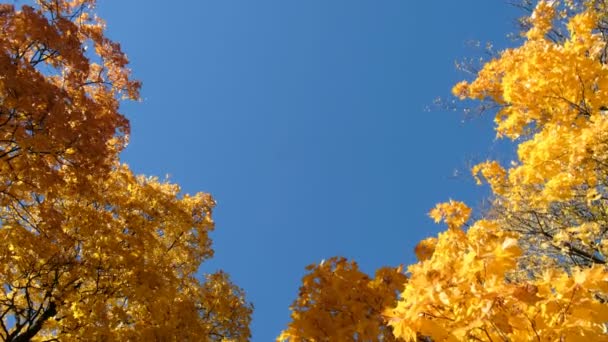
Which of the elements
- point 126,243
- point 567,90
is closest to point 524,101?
point 567,90

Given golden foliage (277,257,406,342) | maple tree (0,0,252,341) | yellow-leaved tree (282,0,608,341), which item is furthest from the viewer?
maple tree (0,0,252,341)

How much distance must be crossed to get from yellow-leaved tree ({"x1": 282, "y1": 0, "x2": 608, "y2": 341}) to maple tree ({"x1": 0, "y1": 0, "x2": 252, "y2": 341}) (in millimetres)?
4586

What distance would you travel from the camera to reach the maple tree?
5.93m

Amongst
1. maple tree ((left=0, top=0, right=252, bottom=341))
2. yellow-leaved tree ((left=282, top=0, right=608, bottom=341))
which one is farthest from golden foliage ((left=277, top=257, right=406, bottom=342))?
maple tree ((left=0, top=0, right=252, bottom=341))

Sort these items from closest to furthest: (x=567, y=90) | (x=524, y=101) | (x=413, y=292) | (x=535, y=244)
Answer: (x=413, y=292)
(x=567, y=90)
(x=524, y=101)
(x=535, y=244)

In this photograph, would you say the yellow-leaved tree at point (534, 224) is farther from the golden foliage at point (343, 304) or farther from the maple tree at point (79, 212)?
the maple tree at point (79, 212)

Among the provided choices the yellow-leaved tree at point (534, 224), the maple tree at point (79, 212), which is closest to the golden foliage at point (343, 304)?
the yellow-leaved tree at point (534, 224)

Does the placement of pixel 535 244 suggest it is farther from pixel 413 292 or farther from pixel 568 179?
pixel 413 292

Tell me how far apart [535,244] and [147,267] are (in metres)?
8.67

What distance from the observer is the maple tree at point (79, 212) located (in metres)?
5.93

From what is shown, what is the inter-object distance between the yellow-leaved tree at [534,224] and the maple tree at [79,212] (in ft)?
15.0

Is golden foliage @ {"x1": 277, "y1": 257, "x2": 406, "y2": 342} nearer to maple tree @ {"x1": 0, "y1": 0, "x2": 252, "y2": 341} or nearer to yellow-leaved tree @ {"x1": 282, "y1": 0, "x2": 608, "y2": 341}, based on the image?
yellow-leaved tree @ {"x1": 282, "y1": 0, "x2": 608, "y2": 341}

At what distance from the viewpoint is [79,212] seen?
759cm

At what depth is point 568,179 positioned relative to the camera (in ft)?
17.5
